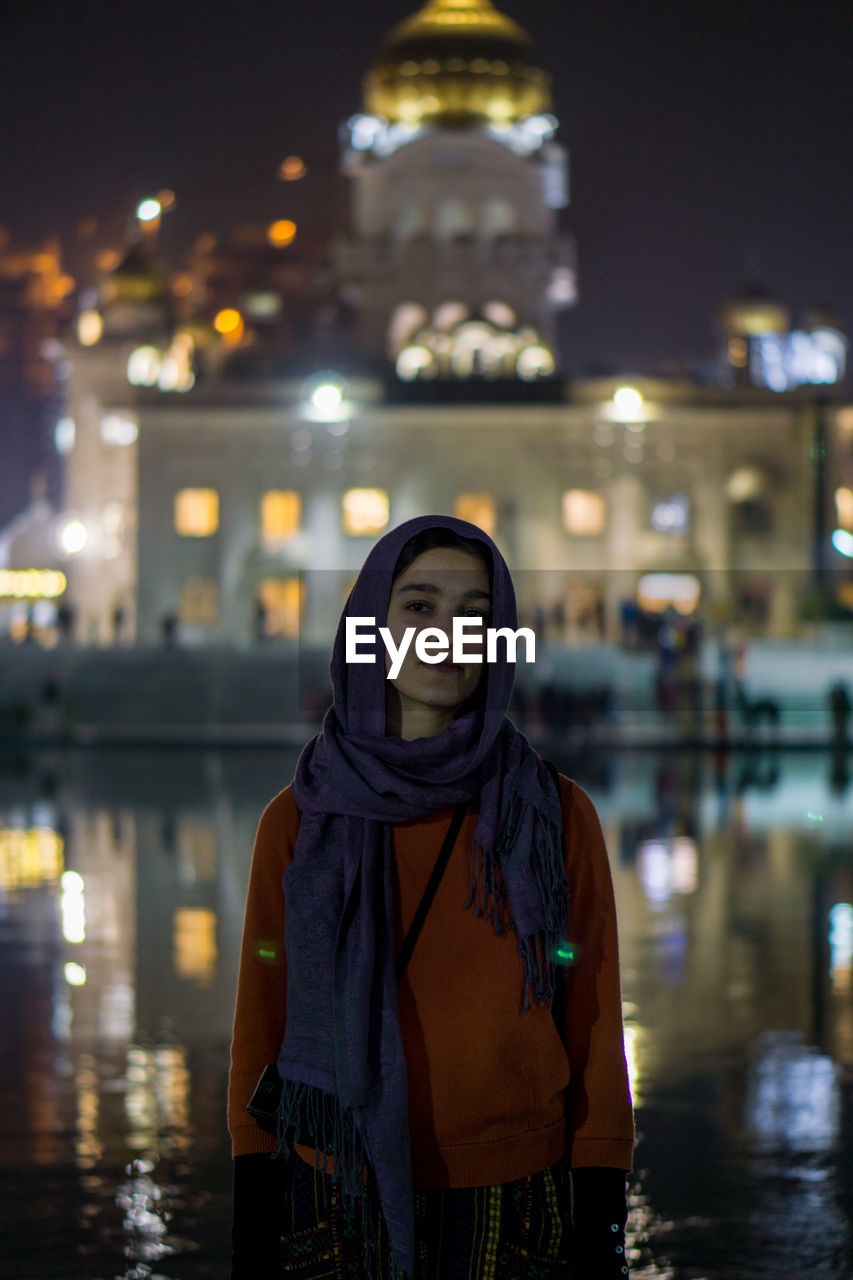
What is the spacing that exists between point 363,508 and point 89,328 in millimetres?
A: 17129

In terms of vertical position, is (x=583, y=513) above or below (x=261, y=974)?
above

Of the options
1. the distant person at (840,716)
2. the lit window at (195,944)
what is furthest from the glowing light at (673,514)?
the lit window at (195,944)

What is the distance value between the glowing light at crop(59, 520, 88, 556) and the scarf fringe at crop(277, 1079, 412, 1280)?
55398mm

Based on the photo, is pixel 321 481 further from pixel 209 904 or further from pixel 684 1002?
pixel 684 1002

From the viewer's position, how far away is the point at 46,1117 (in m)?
6.36

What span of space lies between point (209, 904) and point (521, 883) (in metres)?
8.98

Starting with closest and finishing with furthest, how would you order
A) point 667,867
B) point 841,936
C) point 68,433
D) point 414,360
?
point 841,936, point 667,867, point 414,360, point 68,433

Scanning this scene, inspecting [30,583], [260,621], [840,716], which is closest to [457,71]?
[260,621]

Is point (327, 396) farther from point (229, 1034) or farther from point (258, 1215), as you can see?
point (258, 1215)

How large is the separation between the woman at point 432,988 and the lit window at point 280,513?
153 ft

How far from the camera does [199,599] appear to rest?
50.0 meters

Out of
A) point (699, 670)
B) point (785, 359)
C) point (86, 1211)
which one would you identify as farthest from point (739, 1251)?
point (785, 359)

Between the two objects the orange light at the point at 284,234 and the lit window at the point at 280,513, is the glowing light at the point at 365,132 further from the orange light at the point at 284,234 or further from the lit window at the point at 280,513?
the orange light at the point at 284,234

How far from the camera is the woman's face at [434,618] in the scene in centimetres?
294
